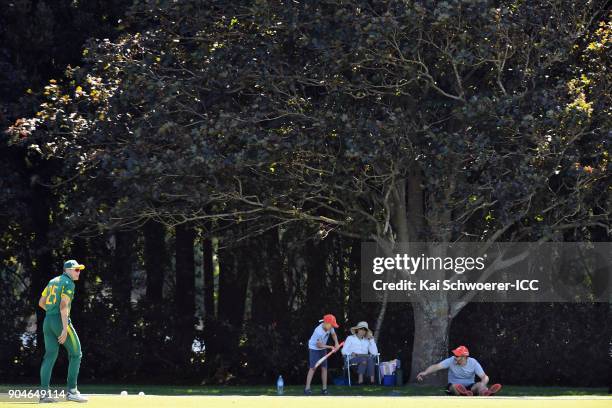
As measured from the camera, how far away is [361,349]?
24.8 metres

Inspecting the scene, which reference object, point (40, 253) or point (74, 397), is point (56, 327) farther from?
point (40, 253)

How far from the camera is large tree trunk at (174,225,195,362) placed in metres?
29.3

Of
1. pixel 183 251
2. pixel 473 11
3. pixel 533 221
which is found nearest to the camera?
pixel 473 11

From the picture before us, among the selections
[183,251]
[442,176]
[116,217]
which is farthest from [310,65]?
[183,251]

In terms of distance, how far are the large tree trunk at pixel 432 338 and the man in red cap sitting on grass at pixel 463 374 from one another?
418 cm

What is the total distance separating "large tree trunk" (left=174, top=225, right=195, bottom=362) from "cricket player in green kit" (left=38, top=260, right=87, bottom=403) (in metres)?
13.1

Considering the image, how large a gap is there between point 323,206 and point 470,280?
11.0 ft

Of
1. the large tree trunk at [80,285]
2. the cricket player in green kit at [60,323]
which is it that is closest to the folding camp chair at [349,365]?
the large tree trunk at [80,285]

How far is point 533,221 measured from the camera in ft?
82.1

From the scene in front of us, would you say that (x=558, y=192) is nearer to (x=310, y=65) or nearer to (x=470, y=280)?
(x=470, y=280)

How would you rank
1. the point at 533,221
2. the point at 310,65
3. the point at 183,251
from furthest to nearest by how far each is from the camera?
the point at 183,251
the point at 533,221
the point at 310,65

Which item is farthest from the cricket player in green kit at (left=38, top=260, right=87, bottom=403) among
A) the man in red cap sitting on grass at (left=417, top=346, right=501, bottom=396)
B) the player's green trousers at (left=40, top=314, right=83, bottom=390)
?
the man in red cap sitting on grass at (left=417, top=346, right=501, bottom=396)

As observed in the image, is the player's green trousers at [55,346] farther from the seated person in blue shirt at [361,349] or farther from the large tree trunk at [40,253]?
the large tree trunk at [40,253]

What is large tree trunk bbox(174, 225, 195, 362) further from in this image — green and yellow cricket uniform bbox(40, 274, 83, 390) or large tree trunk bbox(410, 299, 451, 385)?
green and yellow cricket uniform bbox(40, 274, 83, 390)
